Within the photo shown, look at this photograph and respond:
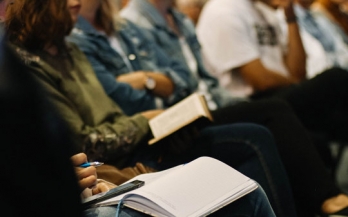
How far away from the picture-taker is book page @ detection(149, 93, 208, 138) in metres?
1.79

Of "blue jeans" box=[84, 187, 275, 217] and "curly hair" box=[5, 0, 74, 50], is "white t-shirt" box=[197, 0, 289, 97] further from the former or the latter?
"blue jeans" box=[84, 187, 275, 217]

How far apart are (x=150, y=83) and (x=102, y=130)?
55cm

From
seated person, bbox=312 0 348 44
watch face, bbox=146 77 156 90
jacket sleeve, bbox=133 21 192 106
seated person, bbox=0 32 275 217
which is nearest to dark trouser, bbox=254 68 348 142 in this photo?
jacket sleeve, bbox=133 21 192 106

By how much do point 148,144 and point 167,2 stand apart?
1033 millimetres

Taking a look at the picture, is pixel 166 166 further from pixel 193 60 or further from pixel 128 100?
pixel 193 60

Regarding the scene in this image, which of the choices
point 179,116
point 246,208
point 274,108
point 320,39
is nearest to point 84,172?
point 246,208

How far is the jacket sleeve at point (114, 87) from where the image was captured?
201 centimetres

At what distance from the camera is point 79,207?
793 millimetres

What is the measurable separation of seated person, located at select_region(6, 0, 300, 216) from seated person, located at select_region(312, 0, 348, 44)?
2.38 metres

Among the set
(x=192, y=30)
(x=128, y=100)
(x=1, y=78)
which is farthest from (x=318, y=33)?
(x=1, y=78)

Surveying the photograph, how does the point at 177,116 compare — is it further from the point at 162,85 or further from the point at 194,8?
the point at 194,8

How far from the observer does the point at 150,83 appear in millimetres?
2217

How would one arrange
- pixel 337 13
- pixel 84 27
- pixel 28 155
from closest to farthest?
pixel 28 155
pixel 84 27
pixel 337 13

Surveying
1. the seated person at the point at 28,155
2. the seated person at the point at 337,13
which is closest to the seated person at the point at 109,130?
the seated person at the point at 28,155
